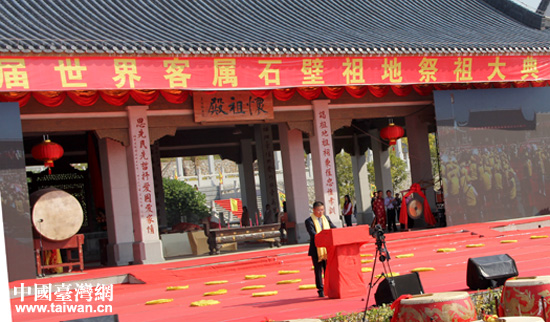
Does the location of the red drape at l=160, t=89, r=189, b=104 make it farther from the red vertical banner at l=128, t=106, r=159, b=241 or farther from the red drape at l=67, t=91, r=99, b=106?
the red drape at l=67, t=91, r=99, b=106

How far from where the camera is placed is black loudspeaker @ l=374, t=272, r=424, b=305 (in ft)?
22.9

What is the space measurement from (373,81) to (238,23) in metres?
3.19

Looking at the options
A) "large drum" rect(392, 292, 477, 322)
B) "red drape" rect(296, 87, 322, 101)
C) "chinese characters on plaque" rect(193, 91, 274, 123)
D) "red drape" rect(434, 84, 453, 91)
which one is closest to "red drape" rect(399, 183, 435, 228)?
"red drape" rect(434, 84, 453, 91)

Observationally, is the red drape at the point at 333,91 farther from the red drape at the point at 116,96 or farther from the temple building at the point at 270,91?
the red drape at the point at 116,96

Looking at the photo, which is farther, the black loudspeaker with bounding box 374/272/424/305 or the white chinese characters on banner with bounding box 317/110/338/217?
the white chinese characters on banner with bounding box 317/110/338/217

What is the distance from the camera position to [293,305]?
845 cm

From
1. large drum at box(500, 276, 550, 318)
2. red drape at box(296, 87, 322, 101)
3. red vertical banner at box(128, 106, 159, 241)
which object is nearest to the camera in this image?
large drum at box(500, 276, 550, 318)

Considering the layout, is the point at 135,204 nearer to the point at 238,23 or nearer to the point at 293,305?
the point at 238,23

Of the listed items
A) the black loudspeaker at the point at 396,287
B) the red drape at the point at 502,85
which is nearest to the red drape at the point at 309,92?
the red drape at the point at 502,85

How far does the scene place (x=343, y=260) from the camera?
8.65 meters

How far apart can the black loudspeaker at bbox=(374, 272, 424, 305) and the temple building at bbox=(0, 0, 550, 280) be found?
7264 millimetres

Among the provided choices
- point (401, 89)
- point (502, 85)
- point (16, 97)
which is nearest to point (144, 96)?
point (16, 97)

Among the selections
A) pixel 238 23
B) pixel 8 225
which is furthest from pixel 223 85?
pixel 8 225

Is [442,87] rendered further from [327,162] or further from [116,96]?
[116,96]
